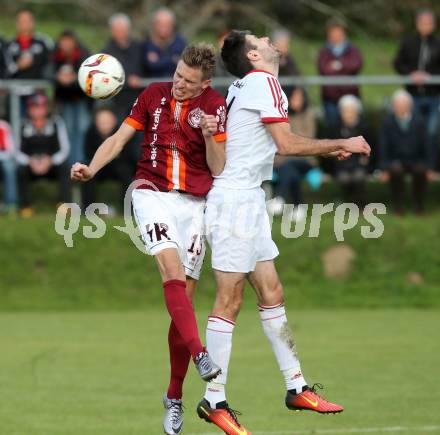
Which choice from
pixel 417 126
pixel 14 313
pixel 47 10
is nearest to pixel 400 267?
pixel 417 126

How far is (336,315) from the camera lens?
1524cm

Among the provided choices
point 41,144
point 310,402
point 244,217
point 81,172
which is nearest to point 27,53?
point 41,144

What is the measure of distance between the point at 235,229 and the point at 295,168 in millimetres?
7776

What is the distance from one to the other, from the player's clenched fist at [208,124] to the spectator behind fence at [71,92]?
799cm

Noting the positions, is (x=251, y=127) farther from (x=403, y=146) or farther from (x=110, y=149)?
(x=403, y=146)

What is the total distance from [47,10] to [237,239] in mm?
19129

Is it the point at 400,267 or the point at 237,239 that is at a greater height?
the point at 237,239

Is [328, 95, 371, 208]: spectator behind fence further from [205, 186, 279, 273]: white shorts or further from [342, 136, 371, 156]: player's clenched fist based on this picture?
[342, 136, 371, 156]: player's clenched fist

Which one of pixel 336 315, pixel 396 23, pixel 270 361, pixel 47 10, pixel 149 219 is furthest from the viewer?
pixel 47 10

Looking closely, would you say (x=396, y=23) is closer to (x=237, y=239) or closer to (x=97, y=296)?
(x=97, y=296)

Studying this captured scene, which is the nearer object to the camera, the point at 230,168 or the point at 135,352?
the point at 230,168

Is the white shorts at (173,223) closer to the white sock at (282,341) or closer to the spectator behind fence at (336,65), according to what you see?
the white sock at (282,341)

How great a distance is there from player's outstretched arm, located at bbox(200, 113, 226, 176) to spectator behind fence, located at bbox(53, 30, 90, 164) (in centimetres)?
772

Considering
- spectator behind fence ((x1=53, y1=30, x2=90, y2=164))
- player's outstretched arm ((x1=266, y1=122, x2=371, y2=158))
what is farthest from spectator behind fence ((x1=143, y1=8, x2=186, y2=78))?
player's outstretched arm ((x1=266, y1=122, x2=371, y2=158))
